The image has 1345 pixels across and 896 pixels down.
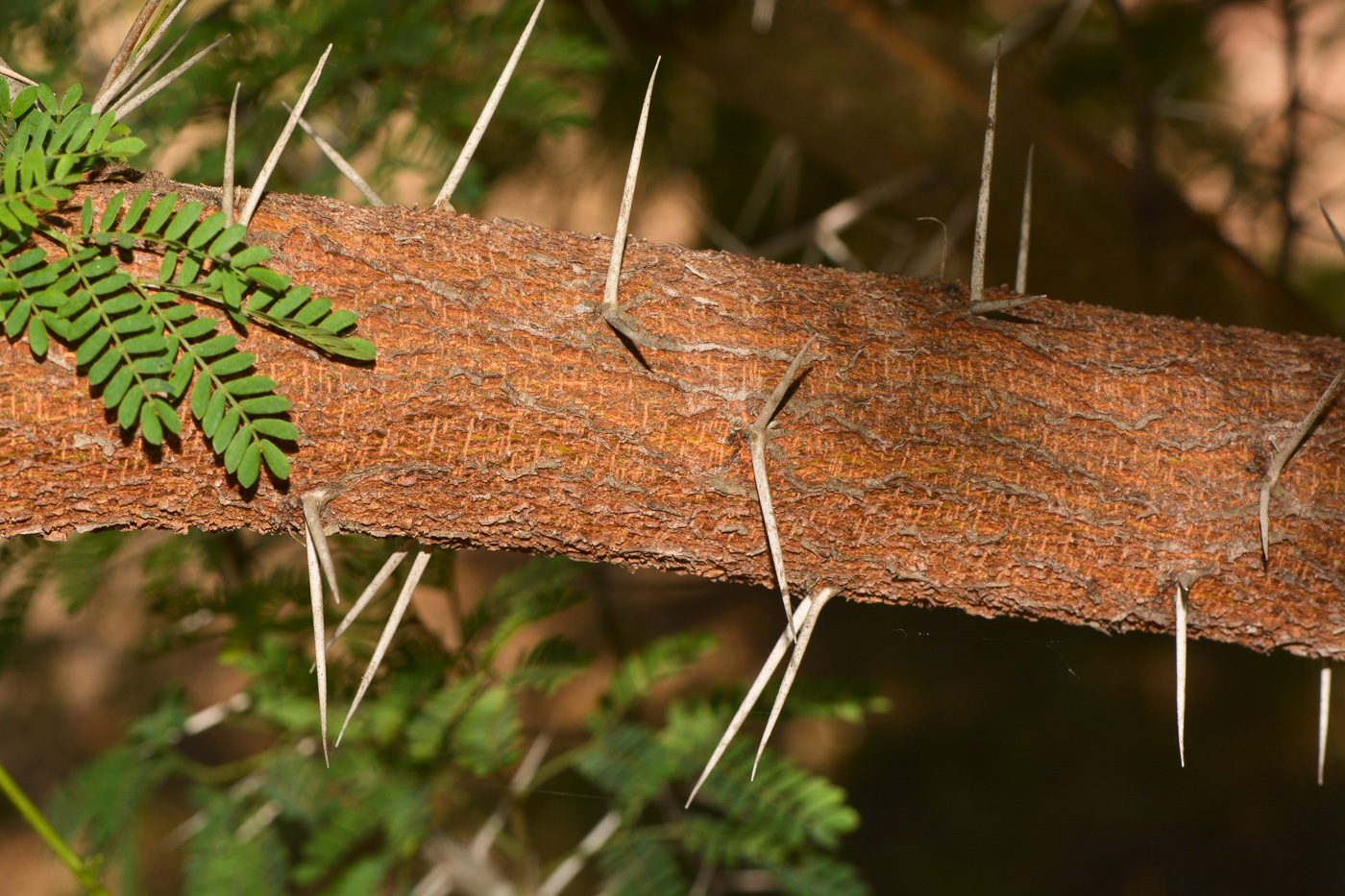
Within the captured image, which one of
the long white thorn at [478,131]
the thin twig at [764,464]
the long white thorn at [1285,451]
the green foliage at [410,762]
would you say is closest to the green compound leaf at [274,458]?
the long white thorn at [478,131]

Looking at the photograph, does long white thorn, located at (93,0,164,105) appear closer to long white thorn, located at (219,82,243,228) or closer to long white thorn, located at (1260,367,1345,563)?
long white thorn, located at (219,82,243,228)

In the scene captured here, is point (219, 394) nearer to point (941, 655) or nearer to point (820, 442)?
point (820, 442)

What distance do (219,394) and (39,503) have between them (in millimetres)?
256

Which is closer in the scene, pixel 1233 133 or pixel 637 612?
pixel 1233 133

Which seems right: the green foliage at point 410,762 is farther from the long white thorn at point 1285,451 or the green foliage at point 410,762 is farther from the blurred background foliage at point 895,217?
the long white thorn at point 1285,451

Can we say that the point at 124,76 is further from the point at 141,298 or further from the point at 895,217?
the point at 895,217

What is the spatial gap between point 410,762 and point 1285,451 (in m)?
1.88

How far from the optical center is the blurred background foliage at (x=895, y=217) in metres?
2.03

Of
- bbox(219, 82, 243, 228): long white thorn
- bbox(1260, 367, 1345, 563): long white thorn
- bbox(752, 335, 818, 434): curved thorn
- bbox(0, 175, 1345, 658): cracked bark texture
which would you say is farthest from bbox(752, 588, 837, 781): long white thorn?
bbox(219, 82, 243, 228): long white thorn

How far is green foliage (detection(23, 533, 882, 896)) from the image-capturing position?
74.5 inches

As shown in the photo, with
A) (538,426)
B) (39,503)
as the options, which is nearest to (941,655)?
(538,426)

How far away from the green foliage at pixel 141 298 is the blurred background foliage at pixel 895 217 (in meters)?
0.94

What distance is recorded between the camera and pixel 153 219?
0.94 metres

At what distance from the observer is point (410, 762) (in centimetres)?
201
